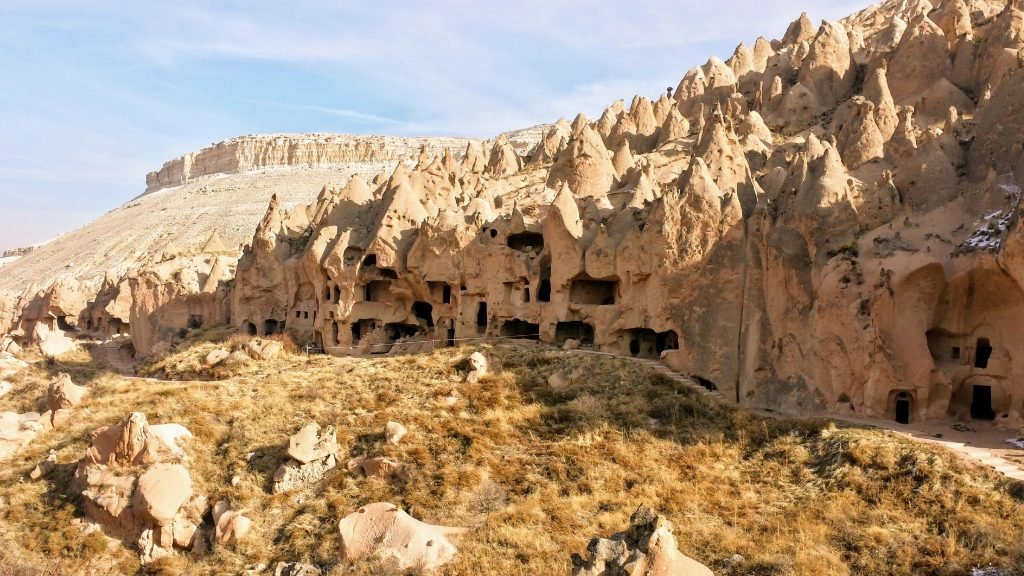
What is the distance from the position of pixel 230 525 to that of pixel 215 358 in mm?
15389

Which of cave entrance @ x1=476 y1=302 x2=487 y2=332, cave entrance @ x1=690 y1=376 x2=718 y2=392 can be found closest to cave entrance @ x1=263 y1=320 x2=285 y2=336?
cave entrance @ x1=476 y1=302 x2=487 y2=332

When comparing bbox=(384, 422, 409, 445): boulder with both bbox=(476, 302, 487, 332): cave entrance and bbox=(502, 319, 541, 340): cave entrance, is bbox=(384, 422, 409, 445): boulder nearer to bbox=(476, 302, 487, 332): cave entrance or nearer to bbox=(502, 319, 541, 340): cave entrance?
bbox=(502, 319, 541, 340): cave entrance

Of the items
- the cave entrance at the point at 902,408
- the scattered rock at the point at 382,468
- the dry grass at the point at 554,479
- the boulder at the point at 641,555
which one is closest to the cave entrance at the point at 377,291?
the dry grass at the point at 554,479

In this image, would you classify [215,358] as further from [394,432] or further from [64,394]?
[394,432]

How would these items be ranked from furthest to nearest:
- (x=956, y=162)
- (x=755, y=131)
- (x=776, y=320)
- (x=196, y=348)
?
(x=755, y=131), (x=196, y=348), (x=956, y=162), (x=776, y=320)

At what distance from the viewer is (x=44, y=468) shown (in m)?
18.1

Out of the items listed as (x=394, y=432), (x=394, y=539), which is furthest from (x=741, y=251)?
(x=394, y=539)

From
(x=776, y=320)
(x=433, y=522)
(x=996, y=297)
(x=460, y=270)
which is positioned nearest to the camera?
(x=433, y=522)

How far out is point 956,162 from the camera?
2052cm

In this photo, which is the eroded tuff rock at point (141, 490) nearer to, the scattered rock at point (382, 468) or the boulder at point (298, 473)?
the boulder at point (298, 473)

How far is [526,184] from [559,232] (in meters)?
16.2

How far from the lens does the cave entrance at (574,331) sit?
25.8 meters

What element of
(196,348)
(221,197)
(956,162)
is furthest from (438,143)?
(956,162)

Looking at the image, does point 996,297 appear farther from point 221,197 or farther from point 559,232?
point 221,197
